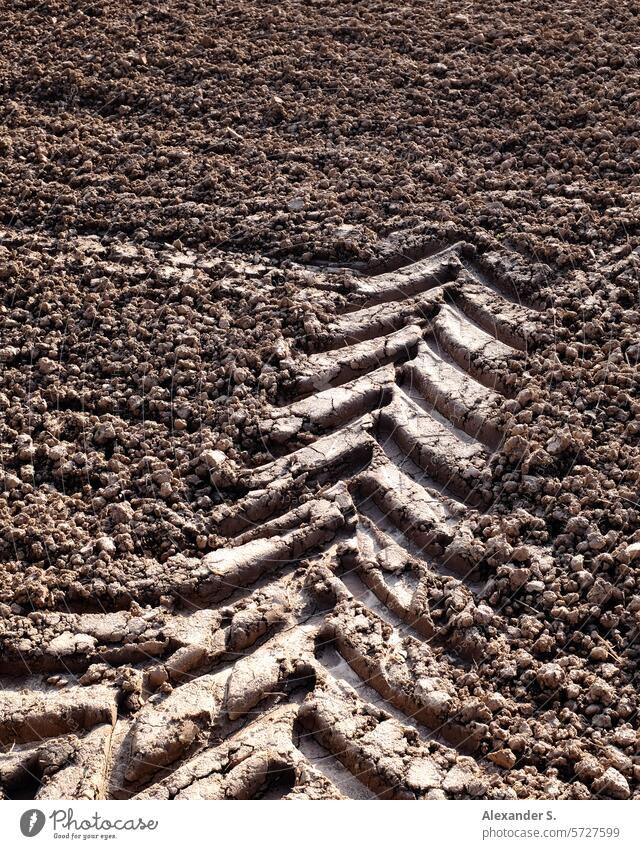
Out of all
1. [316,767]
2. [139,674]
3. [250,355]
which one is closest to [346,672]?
[316,767]

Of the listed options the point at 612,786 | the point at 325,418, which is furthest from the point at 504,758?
the point at 325,418

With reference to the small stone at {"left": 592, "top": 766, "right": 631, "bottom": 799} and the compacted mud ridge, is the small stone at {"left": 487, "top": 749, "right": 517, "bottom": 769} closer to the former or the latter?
the compacted mud ridge

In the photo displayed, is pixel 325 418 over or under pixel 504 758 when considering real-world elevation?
over

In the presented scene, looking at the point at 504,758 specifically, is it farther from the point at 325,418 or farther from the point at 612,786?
the point at 325,418

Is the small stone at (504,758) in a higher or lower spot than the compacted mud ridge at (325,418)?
lower

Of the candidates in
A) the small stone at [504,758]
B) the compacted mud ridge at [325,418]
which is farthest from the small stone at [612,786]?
the small stone at [504,758]

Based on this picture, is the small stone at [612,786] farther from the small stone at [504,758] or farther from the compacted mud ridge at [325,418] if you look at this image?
the small stone at [504,758]

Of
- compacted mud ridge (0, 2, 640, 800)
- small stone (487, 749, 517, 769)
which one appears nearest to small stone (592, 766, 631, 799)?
compacted mud ridge (0, 2, 640, 800)

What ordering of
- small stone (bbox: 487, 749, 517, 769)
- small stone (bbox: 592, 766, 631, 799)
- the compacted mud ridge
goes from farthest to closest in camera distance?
the compacted mud ridge → small stone (bbox: 487, 749, 517, 769) → small stone (bbox: 592, 766, 631, 799)
